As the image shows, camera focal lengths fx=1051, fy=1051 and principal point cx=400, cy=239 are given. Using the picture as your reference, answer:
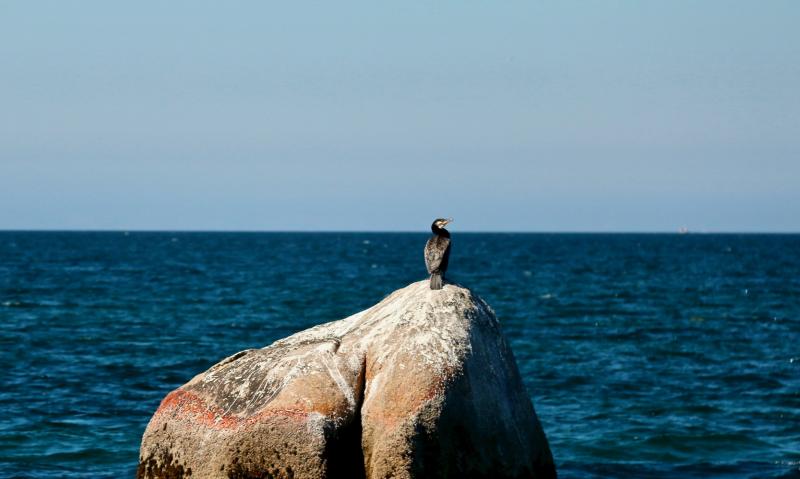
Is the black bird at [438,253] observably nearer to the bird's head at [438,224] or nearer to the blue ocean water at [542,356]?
the bird's head at [438,224]

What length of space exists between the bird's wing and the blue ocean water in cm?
462

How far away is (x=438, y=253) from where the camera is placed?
12.7 meters

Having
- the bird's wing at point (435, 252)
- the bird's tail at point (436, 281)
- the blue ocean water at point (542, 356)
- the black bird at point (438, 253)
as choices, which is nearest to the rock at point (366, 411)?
the bird's tail at point (436, 281)

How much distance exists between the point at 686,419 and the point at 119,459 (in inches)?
404

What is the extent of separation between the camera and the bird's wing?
1264 cm

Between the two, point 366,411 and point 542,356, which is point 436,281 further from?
point 542,356

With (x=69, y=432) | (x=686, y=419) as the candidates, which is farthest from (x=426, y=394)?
(x=686, y=419)

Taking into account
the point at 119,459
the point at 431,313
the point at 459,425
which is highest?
the point at 431,313

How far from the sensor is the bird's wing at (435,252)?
12.6m

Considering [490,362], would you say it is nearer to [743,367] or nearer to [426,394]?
[426,394]

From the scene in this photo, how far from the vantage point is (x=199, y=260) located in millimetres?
88188

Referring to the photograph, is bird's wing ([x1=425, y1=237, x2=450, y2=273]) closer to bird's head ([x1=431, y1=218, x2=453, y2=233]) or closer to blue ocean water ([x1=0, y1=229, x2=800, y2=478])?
bird's head ([x1=431, y1=218, x2=453, y2=233])

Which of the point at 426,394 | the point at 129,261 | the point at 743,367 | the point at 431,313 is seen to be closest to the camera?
the point at 426,394

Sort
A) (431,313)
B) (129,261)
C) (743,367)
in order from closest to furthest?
(431,313) < (743,367) < (129,261)
